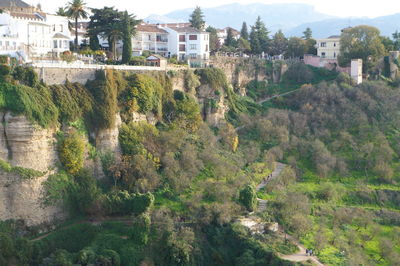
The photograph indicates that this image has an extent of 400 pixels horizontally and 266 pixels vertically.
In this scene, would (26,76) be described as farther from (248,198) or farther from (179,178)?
(248,198)

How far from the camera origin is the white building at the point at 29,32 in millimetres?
44228

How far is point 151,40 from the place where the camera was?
2464 inches

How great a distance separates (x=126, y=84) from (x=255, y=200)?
1382cm

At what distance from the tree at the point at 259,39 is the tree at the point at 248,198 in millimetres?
37780

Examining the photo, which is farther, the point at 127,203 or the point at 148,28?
the point at 148,28

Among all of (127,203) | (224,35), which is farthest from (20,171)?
(224,35)

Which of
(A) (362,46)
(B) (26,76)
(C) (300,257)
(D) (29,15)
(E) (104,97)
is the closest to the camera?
(C) (300,257)

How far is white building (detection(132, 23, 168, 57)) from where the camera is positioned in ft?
202

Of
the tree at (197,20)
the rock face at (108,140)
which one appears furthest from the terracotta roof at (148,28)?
the rock face at (108,140)

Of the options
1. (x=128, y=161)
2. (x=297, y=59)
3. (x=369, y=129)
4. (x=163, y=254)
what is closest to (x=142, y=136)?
(x=128, y=161)

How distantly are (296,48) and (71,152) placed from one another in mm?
43154

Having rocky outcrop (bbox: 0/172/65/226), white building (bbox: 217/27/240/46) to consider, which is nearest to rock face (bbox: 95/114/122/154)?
rocky outcrop (bbox: 0/172/65/226)

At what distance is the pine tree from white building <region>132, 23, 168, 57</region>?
938 centimetres

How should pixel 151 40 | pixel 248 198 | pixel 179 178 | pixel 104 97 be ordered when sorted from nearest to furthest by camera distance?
pixel 248 198
pixel 179 178
pixel 104 97
pixel 151 40
